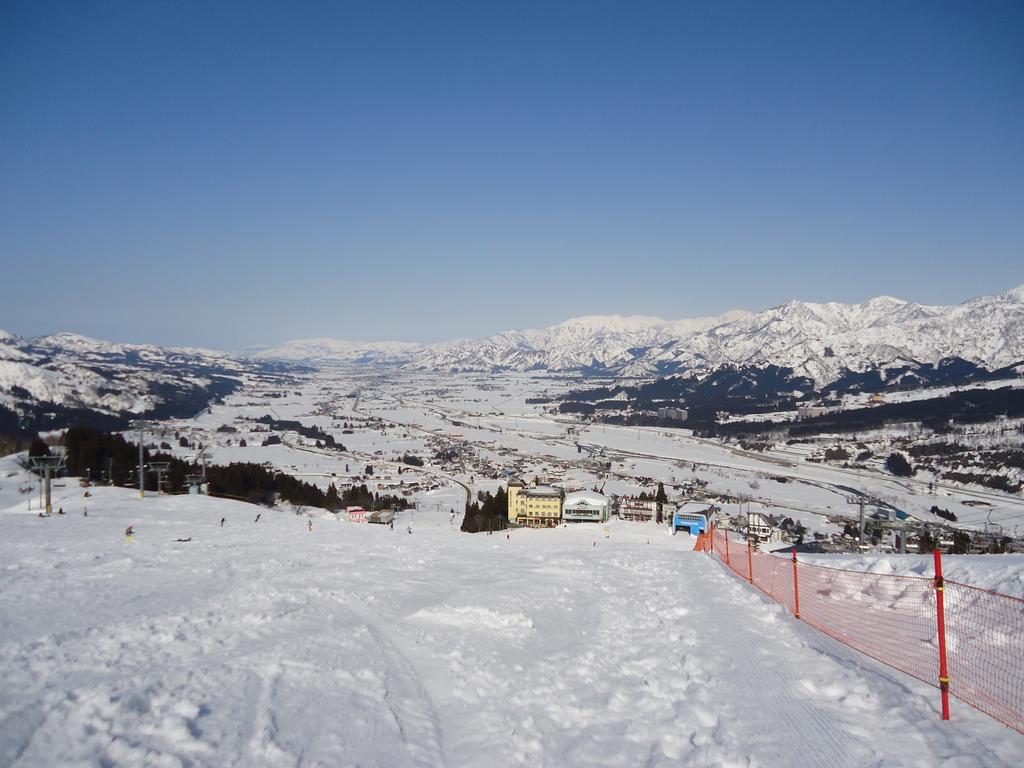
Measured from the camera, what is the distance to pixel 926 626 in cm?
852

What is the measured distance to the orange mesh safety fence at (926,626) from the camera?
20.8 feet

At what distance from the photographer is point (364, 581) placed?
12953 millimetres

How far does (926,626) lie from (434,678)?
717 cm

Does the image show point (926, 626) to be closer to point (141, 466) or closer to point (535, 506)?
point (141, 466)

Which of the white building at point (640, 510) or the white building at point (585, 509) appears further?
the white building at point (640, 510)

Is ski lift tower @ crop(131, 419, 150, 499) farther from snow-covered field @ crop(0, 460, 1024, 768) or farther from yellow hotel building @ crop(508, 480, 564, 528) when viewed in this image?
yellow hotel building @ crop(508, 480, 564, 528)

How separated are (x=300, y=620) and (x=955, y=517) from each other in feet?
252

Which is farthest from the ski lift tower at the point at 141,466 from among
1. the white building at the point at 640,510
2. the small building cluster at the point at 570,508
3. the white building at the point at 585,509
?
the white building at the point at 640,510

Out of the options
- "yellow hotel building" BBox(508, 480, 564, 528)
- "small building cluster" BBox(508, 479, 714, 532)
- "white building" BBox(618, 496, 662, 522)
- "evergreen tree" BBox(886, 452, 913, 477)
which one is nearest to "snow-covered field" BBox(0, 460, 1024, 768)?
"small building cluster" BBox(508, 479, 714, 532)

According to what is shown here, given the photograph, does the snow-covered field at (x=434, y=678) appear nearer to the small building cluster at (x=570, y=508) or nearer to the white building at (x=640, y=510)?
the small building cluster at (x=570, y=508)

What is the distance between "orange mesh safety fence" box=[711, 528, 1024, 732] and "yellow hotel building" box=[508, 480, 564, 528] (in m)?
45.7

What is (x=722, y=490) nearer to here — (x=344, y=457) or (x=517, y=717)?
(x=344, y=457)

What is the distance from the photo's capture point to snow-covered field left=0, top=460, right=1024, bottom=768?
498 centimetres

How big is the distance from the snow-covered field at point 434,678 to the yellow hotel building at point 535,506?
44858 mm
